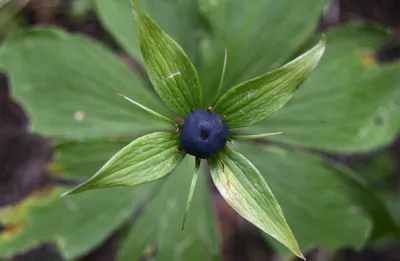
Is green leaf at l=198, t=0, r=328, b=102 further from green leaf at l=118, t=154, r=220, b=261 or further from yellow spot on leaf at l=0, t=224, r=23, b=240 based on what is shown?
yellow spot on leaf at l=0, t=224, r=23, b=240

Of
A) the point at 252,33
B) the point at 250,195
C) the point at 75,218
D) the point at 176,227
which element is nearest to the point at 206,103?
the point at 252,33

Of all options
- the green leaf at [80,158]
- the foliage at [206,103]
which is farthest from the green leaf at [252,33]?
the green leaf at [80,158]

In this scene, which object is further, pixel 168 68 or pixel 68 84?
pixel 68 84

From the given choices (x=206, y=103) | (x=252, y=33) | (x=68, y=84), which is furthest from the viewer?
(x=68, y=84)

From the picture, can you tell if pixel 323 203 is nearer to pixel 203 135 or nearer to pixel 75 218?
pixel 203 135

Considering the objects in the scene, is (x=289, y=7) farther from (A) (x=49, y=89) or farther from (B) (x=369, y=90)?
(A) (x=49, y=89)

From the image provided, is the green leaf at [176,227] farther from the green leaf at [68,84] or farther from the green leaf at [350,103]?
the green leaf at [350,103]

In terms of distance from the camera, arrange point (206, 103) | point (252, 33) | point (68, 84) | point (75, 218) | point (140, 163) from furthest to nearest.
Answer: point (75, 218) → point (68, 84) → point (252, 33) → point (206, 103) → point (140, 163)
